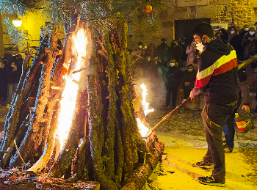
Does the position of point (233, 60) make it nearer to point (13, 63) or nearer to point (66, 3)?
point (66, 3)

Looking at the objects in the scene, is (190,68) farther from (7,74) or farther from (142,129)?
(7,74)

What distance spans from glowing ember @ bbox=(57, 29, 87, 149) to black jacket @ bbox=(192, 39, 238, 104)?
181 centimetres

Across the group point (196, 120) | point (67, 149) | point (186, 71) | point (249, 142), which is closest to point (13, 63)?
point (186, 71)

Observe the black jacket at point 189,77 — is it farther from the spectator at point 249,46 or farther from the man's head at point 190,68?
the spectator at point 249,46

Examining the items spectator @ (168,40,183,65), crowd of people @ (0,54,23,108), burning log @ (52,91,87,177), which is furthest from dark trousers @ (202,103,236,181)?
crowd of people @ (0,54,23,108)

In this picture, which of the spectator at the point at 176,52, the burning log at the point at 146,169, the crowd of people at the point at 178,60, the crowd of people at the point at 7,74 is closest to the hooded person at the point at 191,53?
the crowd of people at the point at 178,60

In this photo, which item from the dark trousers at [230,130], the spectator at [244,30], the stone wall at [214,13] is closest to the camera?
the dark trousers at [230,130]

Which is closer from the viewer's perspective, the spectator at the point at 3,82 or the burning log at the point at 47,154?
the burning log at the point at 47,154

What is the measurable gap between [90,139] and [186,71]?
7026 millimetres

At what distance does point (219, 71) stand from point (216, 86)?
9.1 inches

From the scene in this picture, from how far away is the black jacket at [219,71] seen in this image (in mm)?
3502

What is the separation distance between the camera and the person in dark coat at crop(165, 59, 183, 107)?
945 centimetres

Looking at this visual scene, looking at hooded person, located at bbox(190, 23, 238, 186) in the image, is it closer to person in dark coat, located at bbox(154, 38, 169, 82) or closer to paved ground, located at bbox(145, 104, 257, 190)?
paved ground, located at bbox(145, 104, 257, 190)

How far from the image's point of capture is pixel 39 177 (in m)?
2.81
